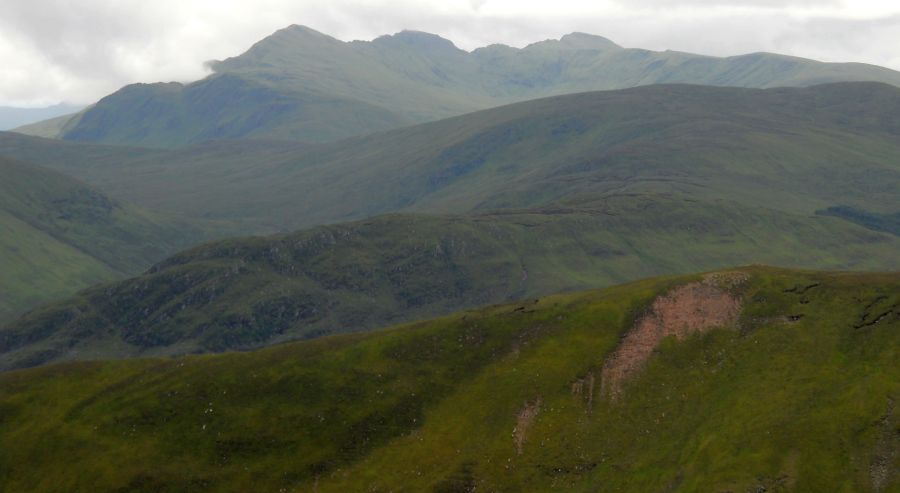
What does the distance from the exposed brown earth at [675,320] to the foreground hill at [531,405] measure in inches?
11.6

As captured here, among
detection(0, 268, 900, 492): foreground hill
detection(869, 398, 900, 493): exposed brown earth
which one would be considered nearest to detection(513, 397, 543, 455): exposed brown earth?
detection(0, 268, 900, 492): foreground hill

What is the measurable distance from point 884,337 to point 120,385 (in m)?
110

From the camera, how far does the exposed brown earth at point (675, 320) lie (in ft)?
393

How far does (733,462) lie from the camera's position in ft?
309

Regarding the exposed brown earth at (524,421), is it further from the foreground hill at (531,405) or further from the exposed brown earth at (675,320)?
the exposed brown earth at (675,320)

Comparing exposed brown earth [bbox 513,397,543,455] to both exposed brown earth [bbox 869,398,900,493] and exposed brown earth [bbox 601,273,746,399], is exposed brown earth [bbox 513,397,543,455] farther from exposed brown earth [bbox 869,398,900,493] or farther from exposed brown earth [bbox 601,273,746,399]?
exposed brown earth [bbox 869,398,900,493]

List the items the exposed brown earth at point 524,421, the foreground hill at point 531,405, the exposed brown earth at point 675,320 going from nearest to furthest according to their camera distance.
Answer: the foreground hill at point 531,405, the exposed brown earth at point 524,421, the exposed brown earth at point 675,320

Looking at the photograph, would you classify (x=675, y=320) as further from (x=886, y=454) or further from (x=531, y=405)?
(x=886, y=454)

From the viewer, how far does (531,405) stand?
4564 inches

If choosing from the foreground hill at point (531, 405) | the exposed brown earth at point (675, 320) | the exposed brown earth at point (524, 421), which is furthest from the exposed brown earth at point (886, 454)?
the exposed brown earth at point (524, 421)

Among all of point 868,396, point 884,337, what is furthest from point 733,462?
point 884,337

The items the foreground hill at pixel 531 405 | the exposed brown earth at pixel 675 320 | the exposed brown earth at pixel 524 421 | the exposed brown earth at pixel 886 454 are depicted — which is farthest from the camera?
the exposed brown earth at pixel 675 320

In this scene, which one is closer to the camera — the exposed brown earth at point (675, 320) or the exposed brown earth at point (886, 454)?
the exposed brown earth at point (886, 454)

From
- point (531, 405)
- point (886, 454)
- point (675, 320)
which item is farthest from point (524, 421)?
point (886, 454)
